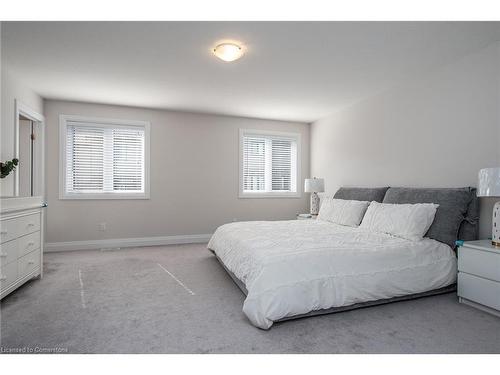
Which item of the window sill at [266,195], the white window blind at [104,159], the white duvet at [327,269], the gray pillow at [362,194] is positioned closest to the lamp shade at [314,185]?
the gray pillow at [362,194]

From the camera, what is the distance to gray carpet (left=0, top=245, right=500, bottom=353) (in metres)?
1.89

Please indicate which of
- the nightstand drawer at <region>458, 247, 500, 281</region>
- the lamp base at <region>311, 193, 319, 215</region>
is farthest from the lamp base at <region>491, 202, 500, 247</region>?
the lamp base at <region>311, 193, 319, 215</region>

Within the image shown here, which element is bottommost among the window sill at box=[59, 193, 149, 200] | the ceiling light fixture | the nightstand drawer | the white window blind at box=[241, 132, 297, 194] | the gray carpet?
the gray carpet

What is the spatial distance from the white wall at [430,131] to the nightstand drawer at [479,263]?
0.59 meters

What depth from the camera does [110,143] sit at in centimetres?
491

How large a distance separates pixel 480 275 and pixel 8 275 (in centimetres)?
414

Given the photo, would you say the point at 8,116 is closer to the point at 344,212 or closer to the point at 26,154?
the point at 26,154

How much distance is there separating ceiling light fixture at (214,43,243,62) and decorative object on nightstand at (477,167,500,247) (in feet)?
8.02

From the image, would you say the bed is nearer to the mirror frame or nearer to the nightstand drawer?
the nightstand drawer

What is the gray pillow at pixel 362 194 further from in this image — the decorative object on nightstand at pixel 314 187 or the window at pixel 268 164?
the window at pixel 268 164

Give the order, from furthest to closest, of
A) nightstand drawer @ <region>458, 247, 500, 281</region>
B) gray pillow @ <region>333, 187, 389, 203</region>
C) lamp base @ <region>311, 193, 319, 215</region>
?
1. lamp base @ <region>311, 193, 319, 215</region>
2. gray pillow @ <region>333, 187, 389, 203</region>
3. nightstand drawer @ <region>458, 247, 500, 281</region>

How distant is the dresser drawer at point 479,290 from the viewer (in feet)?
7.61

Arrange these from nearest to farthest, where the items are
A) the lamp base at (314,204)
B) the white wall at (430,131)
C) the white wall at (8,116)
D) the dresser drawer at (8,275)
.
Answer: the dresser drawer at (8,275)
the white wall at (430,131)
the white wall at (8,116)
the lamp base at (314,204)
